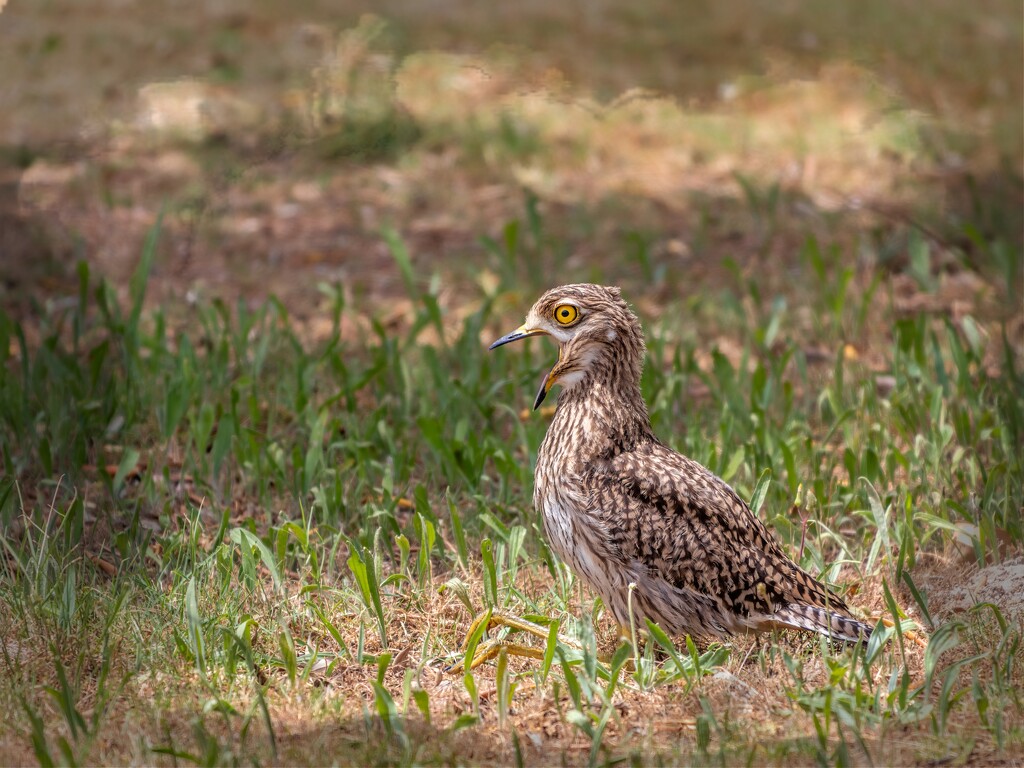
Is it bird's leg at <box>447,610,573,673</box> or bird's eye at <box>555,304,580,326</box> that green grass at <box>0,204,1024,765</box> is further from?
bird's eye at <box>555,304,580,326</box>

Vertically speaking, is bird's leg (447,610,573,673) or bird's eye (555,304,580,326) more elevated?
bird's eye (555,304,580,326)

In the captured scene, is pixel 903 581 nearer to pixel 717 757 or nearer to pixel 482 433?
pixel 717 757

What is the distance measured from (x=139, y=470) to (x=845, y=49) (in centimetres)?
739

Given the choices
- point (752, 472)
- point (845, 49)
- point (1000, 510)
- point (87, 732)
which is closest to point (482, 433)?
point (752, 472)

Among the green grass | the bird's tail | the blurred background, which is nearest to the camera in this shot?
the green grass

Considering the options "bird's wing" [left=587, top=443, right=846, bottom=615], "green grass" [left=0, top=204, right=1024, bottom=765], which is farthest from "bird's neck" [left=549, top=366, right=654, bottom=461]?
"green grass" [left=0, top=204, right=1024, bottom=765]

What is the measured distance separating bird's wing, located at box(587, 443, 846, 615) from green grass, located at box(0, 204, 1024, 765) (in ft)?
0.64

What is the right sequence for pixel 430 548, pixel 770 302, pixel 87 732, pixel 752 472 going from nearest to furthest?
pixel 87 732
pixel 430 548
pixel 752 472
pixel 770 302

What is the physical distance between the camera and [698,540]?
4.56 meters

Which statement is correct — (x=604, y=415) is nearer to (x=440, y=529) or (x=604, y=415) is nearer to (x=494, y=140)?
(x=440, y=529)

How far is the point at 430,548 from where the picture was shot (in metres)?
4.99

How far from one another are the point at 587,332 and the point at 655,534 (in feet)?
2.51

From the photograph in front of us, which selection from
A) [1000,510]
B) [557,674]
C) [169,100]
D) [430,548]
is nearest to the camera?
[557,674]

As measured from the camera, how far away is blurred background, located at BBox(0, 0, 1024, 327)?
8336 mm
